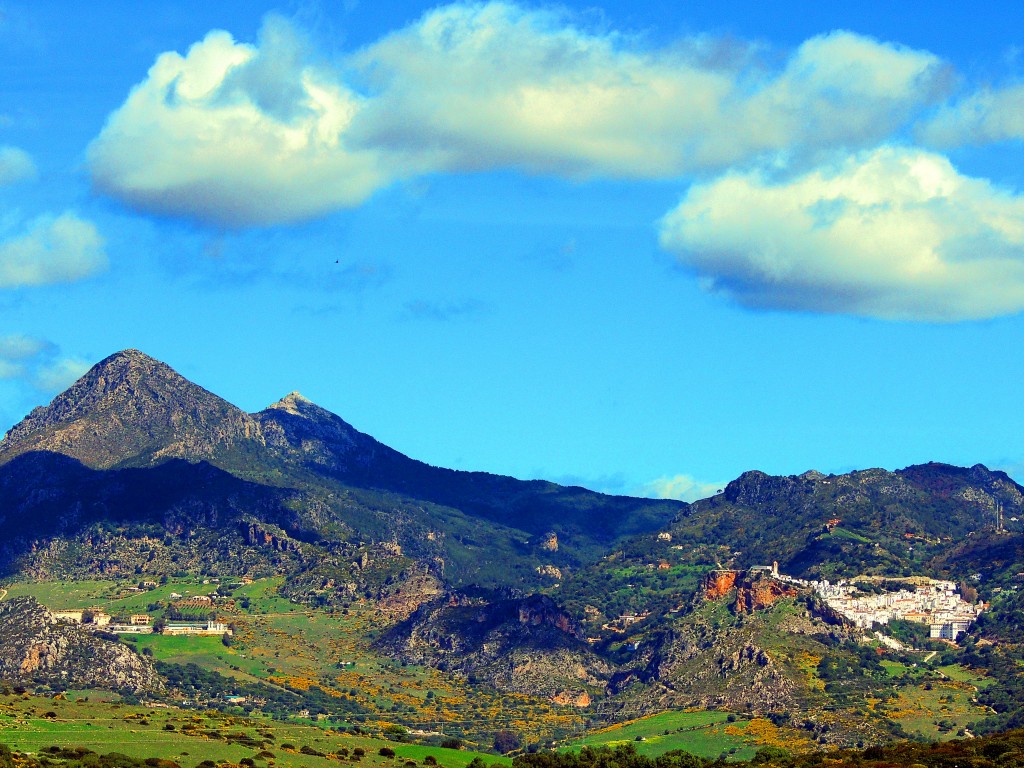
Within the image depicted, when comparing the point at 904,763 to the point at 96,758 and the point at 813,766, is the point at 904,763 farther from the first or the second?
the point at 96,758

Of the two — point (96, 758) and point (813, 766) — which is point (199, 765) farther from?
point (813, 766)

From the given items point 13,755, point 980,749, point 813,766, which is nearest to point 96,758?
point 13,755

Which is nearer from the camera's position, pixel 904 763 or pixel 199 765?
pixel 904 763

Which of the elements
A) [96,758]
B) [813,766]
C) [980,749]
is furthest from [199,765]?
[980,749]

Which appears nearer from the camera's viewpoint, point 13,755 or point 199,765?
point 13,755

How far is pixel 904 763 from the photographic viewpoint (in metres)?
185

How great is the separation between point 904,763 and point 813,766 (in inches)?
457

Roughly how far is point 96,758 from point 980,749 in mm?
90743

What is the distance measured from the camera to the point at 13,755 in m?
183

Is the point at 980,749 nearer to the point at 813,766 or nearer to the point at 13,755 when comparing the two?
the point at 813,766

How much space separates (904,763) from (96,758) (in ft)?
269

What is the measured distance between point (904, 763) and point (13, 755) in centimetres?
8901

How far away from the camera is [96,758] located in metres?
188

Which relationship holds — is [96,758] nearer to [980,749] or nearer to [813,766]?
[813,766]
